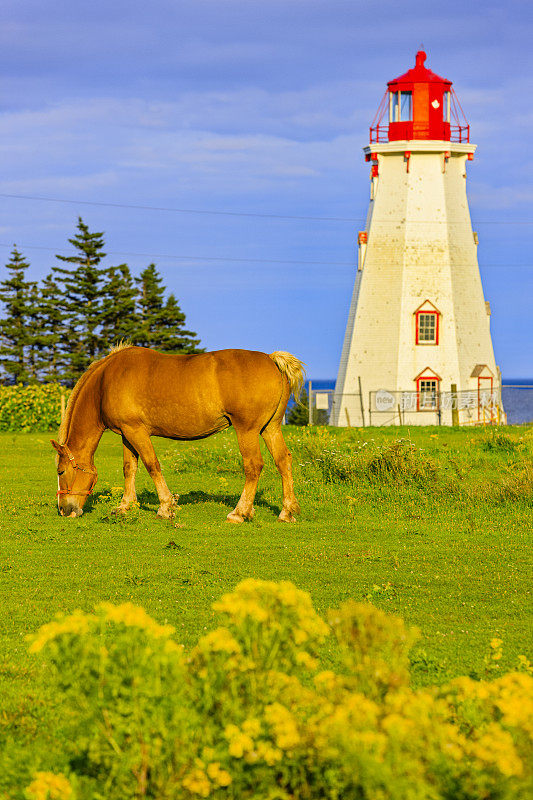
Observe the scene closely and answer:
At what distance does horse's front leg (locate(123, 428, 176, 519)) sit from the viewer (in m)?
12.4

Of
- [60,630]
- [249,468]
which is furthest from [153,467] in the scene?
[60,630]

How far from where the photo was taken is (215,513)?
1320 centimetres

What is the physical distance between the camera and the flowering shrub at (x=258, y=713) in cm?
329

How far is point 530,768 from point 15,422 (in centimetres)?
3170

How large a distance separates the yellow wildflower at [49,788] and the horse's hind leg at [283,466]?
29.3ft

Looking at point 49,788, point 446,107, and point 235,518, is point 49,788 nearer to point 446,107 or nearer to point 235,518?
point 235,518

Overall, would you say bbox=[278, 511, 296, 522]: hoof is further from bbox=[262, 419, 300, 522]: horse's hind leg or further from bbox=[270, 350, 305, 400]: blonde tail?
bbox=[270, 350, 305, 400]: blonde tail

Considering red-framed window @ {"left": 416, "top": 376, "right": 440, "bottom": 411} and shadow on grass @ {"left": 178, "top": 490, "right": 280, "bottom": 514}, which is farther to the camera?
red-framed window @ {"left": 416, "top": 376, "right": 440, "bottom": 411}

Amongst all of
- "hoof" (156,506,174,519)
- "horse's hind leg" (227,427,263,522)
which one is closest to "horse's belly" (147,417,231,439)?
"horse's hind leg" (227,427,263,522)

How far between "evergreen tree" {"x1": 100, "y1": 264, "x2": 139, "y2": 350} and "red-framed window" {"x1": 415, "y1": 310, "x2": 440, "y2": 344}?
77.1 ft

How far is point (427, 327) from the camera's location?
127ft

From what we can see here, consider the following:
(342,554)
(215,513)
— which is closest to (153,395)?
(215,513)

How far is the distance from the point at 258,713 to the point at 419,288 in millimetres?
36394

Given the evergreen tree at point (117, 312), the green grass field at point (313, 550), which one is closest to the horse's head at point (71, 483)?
the green grass field at point (313, 550)
